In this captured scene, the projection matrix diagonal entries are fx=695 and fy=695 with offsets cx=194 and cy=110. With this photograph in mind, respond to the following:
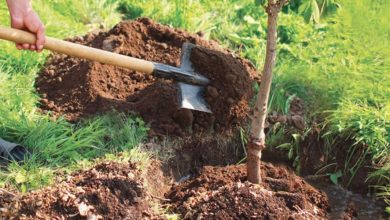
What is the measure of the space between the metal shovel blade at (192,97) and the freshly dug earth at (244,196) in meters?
0.43

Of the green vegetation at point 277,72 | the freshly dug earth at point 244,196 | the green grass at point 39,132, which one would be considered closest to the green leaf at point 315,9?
the green vegetation at point 277,72

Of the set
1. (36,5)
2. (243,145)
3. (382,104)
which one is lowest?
(243,145)

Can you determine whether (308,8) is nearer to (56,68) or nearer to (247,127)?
(247,127)

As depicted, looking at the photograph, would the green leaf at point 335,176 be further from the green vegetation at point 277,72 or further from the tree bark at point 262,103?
the tree bark at point 262,103

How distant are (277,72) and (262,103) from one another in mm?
1397

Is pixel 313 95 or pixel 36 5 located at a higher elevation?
pixel 36 5

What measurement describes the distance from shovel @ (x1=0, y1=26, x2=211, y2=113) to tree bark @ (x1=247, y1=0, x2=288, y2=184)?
0.68 meters

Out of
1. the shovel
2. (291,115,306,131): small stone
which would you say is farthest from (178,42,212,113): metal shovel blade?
(291,115,306,131): small stone

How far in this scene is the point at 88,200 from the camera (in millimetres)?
3529

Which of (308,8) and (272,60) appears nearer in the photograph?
(308,8)

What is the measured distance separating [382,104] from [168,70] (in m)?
1.45

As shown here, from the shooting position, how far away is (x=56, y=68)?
504 centimetres

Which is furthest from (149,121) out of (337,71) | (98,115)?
(337,71)

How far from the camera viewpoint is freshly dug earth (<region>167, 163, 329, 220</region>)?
3652 mm
